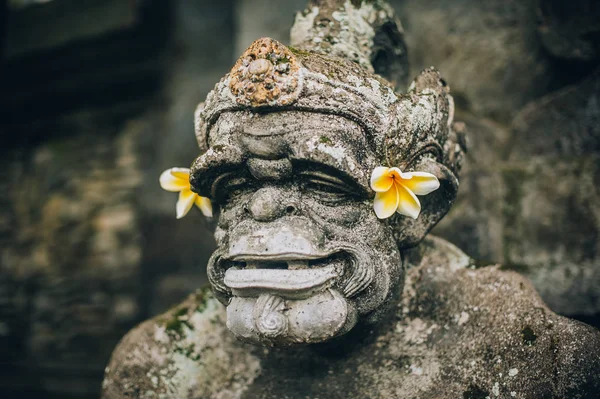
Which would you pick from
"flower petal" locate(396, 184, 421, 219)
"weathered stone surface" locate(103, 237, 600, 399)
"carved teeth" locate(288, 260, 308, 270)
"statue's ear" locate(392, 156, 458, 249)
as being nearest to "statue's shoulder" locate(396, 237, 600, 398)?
→ "weathered stone surface" locate(103, 237, 600, 399)

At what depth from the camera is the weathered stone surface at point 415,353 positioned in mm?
1356

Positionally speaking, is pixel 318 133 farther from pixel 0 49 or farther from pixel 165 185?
pixel 0 49

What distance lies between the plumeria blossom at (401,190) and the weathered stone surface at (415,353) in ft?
1.10

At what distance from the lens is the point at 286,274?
126 centimetres

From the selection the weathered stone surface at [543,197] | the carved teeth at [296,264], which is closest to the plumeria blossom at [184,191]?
the carved teeth at [296,264]

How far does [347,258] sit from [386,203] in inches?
5.9

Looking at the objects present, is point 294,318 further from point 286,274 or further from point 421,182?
point 421,182

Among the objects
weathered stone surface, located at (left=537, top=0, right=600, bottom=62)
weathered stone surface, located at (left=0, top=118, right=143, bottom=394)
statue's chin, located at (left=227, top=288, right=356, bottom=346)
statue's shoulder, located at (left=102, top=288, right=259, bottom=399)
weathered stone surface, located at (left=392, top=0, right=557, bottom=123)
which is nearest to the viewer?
statue's chin, located at (left=227, top=288, right=356, bottom=346)

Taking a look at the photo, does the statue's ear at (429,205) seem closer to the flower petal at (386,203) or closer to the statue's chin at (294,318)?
the flower petal at (386,203)

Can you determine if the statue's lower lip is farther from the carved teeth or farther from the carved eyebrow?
the carved eyebrow

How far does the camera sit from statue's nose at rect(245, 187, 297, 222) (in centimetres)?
132

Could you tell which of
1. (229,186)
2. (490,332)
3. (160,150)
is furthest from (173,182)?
(160,150)

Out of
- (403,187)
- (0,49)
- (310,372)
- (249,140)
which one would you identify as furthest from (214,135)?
(0,49)

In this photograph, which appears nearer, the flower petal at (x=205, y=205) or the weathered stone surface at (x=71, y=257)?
the flower petal at (x=205, y=205)
